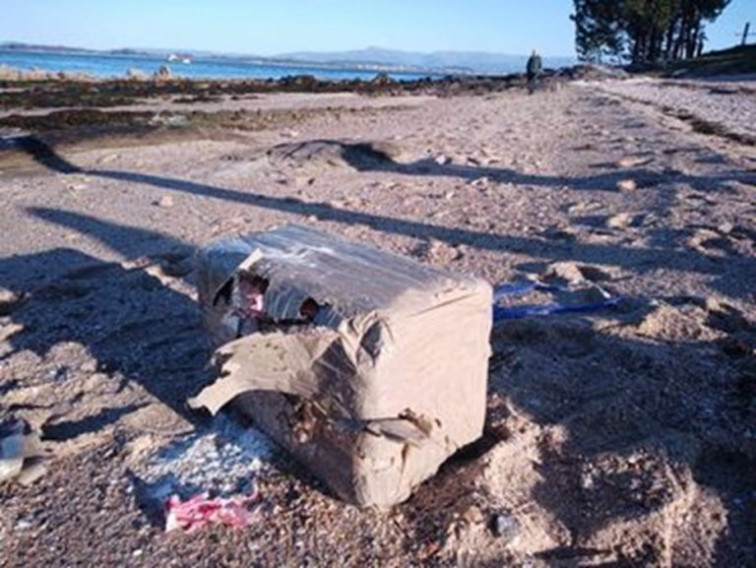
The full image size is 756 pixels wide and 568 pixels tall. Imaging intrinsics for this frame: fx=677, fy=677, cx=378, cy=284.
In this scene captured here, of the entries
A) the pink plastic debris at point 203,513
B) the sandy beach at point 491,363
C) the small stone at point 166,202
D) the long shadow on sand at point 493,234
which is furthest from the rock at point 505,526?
the small stone at point 166,202

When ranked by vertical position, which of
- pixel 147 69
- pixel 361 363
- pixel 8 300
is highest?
pixel 361 363

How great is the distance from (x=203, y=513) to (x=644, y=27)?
58751 mm

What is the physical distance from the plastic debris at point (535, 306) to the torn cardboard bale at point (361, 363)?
151cm

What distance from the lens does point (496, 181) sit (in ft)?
28.5

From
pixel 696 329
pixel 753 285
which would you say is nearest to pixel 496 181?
pixel 753 285

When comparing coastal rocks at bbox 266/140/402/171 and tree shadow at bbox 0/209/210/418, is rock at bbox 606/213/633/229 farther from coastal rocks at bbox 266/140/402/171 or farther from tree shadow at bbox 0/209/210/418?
coastal rocks at bbox 266/140/402/171

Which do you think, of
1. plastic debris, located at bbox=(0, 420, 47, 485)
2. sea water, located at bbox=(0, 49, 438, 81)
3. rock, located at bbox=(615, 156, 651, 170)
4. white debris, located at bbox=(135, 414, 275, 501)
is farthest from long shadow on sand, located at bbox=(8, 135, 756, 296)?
sea water, located at bbox=(0, 49, 438, 81)

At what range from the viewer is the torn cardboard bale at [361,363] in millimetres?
2396

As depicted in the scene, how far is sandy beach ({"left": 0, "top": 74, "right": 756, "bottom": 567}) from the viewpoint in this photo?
97.3 inches

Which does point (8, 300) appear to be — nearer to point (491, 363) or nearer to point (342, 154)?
point (491, 363)

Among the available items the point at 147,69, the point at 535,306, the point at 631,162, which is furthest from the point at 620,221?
the point at 147,69

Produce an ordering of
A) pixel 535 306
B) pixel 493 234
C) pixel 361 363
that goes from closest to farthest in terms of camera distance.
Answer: pixel 361 363
pixel 535 306
pixel 493 234

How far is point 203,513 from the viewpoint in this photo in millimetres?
2549

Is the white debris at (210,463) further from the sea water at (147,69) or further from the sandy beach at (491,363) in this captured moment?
the sea water at (147,69)
